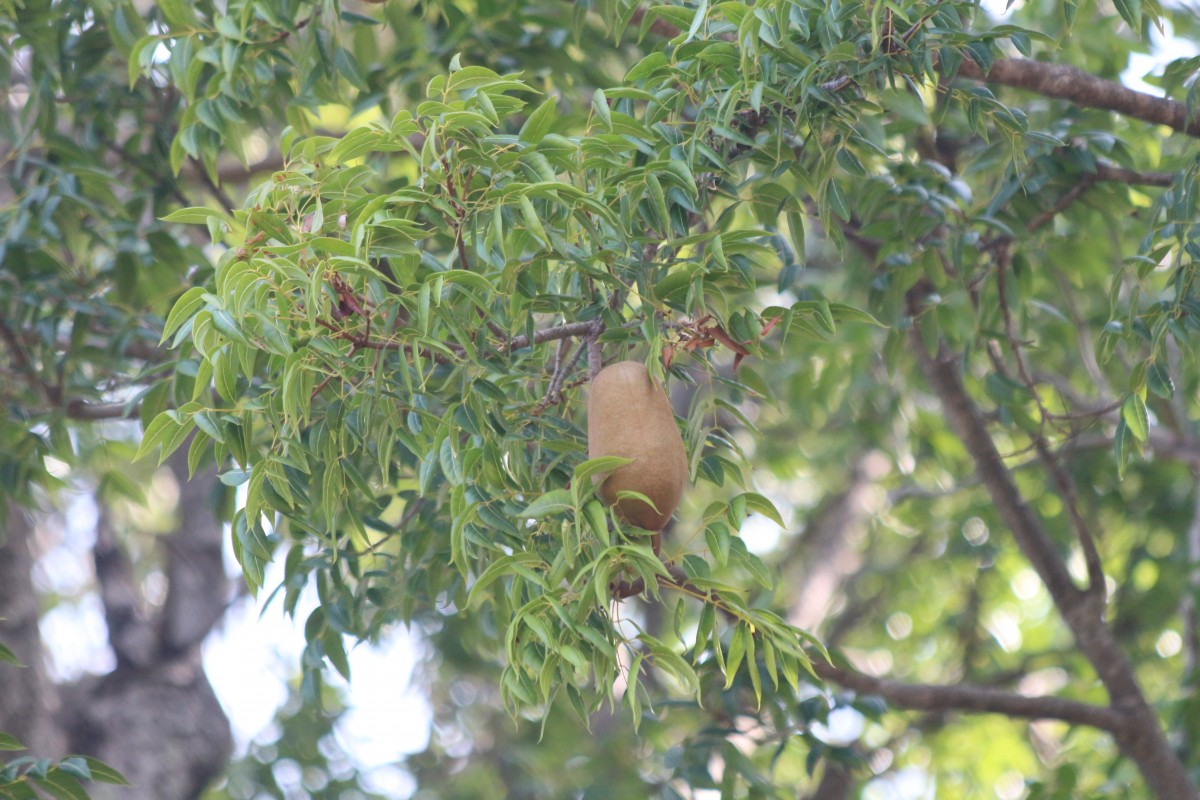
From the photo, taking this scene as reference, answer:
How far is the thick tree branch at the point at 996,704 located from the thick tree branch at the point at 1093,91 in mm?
1351

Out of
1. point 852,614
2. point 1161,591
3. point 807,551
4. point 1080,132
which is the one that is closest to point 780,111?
point 1080,132

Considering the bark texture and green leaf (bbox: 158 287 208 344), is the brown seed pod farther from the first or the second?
the bark texture

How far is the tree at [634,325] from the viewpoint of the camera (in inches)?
62.4

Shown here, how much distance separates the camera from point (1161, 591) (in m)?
3.83

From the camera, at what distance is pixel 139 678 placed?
161 inches

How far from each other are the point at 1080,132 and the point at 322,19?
154 cm

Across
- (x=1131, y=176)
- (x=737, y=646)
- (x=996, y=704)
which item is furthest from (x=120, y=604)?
(x=1131, y=176)

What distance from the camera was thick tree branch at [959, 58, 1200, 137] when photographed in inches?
93.0

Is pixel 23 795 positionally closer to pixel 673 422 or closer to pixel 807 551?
pixel 673 422

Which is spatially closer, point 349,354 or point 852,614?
point 349,354

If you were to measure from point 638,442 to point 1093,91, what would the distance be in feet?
4.71

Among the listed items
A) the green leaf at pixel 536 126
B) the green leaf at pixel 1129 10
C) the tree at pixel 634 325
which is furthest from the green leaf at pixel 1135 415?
the green leaf at pixel 536 126

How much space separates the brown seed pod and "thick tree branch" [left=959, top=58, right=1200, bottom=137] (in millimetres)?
1200

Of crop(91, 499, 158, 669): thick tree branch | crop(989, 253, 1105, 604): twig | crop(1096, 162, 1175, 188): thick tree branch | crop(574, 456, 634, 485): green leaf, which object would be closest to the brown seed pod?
crop(574, 456, 634, 485): green leaf
